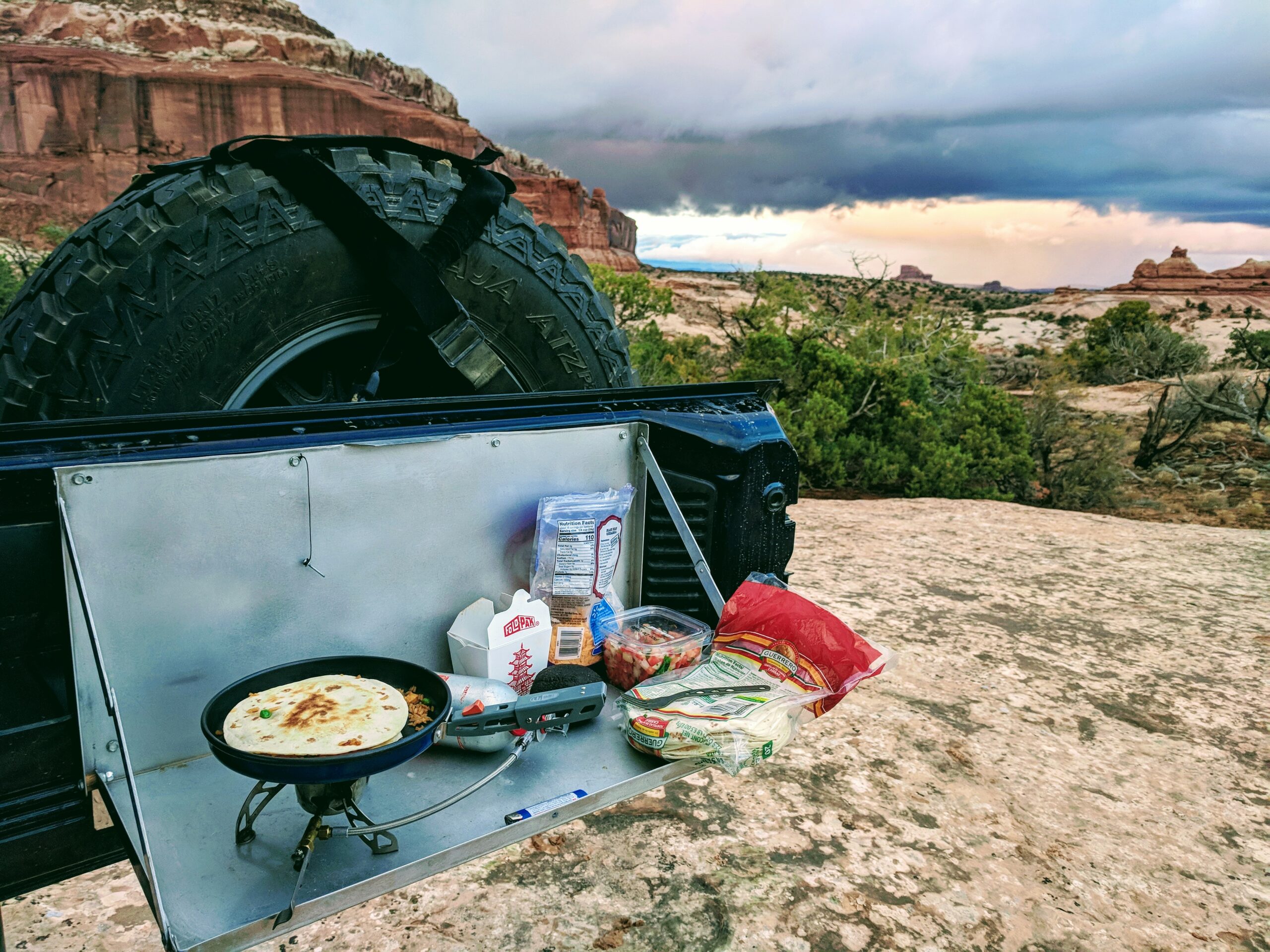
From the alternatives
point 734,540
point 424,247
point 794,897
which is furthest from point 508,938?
point 424,247

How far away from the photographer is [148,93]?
5403 centimetres

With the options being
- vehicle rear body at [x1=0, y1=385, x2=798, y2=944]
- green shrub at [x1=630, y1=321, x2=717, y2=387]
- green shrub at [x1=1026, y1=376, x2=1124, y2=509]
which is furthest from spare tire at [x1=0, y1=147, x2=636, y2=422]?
green shrub at [x1=1026, y1=376, x2=1124, y2=509]

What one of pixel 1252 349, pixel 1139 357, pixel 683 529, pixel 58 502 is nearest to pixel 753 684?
pixel 683 529

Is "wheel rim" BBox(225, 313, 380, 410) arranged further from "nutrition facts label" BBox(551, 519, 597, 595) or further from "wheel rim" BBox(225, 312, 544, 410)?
"nutrition facts label" BBox(551, 519, 597, 595)

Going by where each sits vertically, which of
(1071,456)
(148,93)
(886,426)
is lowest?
(1071,456)

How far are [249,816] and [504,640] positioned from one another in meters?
0.59

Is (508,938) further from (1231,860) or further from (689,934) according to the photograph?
(1231,860)

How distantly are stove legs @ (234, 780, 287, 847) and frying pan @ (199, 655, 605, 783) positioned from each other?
0.03m

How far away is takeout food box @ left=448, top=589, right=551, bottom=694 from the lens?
175 cm

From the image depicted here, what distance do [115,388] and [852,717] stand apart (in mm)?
2829

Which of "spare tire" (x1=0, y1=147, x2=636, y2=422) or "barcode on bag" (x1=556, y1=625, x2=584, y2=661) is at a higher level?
"spare tire" (x1=0, y1=147, x2=636, y2=422)

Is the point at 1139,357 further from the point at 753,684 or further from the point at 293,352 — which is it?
the point at 293,352

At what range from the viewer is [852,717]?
11.0ft

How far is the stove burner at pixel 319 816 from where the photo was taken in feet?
4.13
